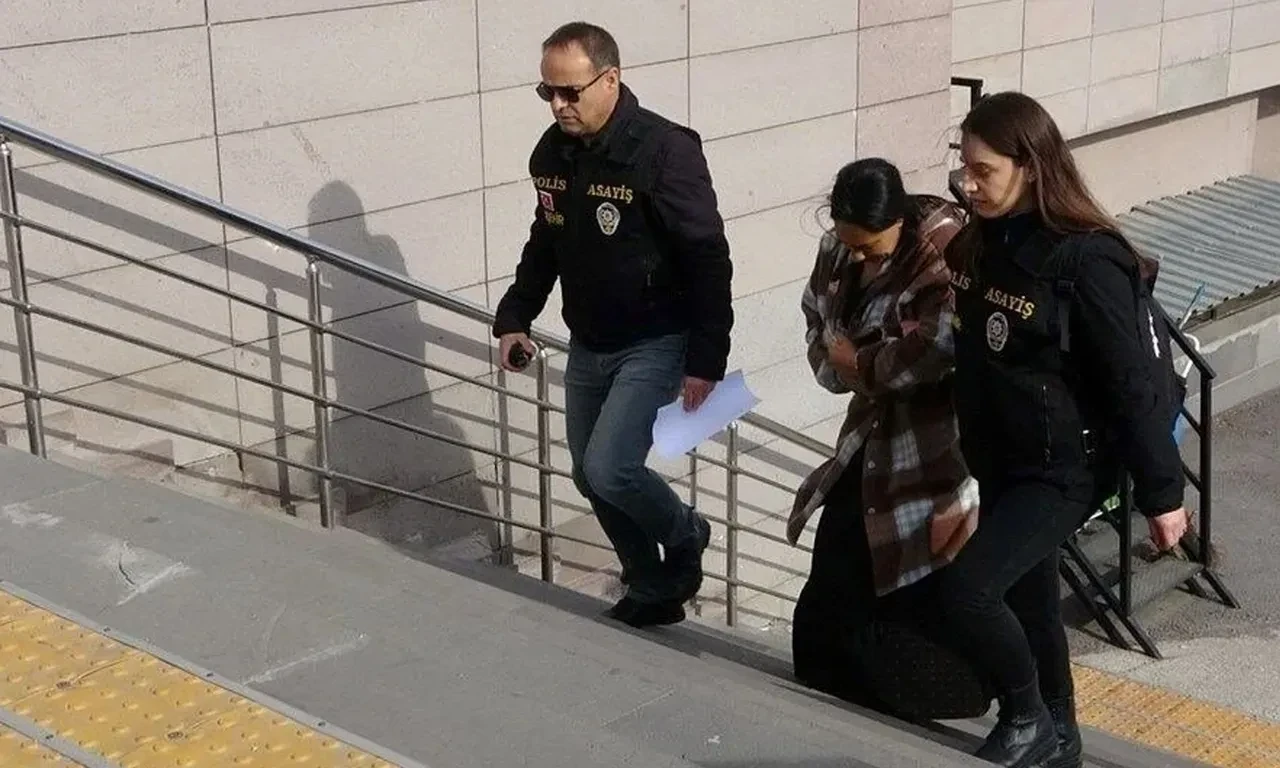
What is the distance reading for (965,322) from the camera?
3.97 metres

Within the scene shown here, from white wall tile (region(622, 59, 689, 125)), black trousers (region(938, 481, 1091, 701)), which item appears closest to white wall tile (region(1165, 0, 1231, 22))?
white wall tile (region(622, 59, 689, 125))

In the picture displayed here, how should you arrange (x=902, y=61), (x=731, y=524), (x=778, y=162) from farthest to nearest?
(x=902, y=61), (x=778, y=162), (x=731, y=524)

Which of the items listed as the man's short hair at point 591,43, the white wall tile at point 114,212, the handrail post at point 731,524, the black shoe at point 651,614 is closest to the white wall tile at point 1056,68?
the handrail post at point 731,524

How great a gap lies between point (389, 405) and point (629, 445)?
6.62 ft

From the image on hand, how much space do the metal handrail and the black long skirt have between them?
1223 millimetres

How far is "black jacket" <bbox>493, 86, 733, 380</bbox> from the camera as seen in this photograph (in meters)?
4.57

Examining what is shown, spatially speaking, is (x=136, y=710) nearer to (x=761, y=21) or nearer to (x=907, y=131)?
(x=761, y=21)

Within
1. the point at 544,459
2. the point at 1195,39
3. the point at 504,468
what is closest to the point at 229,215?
the point at 544,459

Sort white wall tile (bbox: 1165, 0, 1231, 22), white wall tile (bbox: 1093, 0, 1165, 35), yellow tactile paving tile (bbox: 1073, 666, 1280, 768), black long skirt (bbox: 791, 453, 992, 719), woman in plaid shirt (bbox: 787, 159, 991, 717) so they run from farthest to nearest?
white wall tile (bbox: 1165, 0, 1231, 22), white wall tile (bbox: 1093, 0, 1165, 35), yellow tactile paving tile (bbox: 1073, 666, 1280, 768), black long skirt (bbox: 791, 453, 992, 719), woman in plaid shirt (bbox: 787, 159, 991, 717)

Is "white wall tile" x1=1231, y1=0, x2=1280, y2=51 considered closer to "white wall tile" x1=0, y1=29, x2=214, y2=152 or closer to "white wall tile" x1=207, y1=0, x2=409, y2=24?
"white wall tile" x1=207, y1=0, x2=409, y2=24

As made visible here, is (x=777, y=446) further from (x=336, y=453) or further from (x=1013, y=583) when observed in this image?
(x=1013, y=583)

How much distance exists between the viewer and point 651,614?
5.07 m

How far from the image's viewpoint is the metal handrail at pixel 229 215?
15.5 feet

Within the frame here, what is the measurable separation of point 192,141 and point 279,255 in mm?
539
